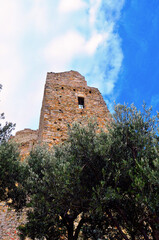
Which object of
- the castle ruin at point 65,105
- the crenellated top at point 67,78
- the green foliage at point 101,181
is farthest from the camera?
the crenellated top at point 67,78

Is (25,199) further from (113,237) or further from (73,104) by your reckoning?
(73,104)

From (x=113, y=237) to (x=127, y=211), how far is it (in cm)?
151

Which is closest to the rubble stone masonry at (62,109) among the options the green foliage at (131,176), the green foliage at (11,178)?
the green foliage at (11,178)

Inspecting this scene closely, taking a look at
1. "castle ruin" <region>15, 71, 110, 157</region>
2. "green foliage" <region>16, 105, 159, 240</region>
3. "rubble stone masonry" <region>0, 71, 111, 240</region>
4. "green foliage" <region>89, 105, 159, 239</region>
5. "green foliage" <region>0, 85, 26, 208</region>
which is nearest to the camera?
"green foliage" <region>89, 105, 159, 239</region>

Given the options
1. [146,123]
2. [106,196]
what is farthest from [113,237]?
[146,123]

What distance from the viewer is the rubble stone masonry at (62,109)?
10.4 m

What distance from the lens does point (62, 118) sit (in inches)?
455

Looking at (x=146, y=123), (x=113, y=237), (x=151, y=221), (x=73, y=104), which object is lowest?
(x=113, y=237)

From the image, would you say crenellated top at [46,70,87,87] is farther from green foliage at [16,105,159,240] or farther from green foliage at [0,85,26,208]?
green foliage at [16,105,159,240]

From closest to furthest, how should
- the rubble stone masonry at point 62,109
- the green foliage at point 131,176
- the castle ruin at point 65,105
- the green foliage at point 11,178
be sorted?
the green foliage at point 131,176
the green foliage at point 11,178
the rubble stone masonry at point 62,109
the castle ruin at point 65,105

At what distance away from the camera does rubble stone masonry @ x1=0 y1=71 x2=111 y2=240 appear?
34.1ft

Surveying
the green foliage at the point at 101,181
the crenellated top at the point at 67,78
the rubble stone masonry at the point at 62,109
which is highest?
the crenellated top at the point at 67,78

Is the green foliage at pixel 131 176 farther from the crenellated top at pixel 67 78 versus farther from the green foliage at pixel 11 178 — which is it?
the crenellated top at pixel 67 78

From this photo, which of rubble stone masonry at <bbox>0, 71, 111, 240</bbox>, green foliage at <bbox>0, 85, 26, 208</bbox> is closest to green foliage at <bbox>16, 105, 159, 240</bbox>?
green foliage at <bbox>0, 85, 26, 208</bbox>
